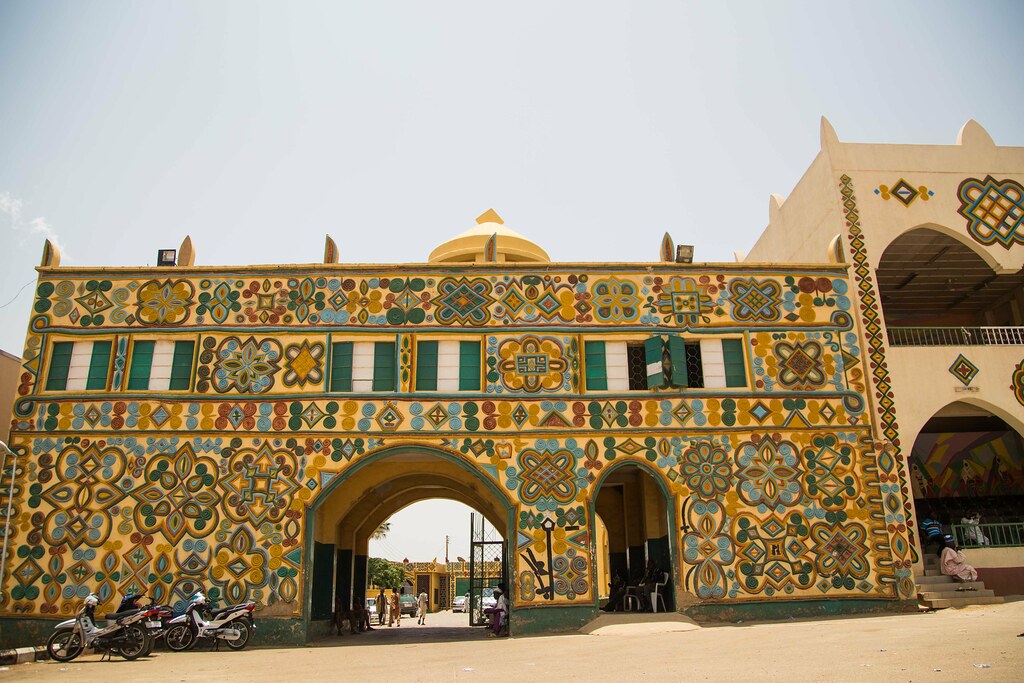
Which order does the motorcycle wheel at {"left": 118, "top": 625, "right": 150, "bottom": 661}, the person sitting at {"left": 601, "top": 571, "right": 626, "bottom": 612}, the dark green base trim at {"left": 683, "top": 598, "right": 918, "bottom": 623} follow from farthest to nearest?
the person sitting at {"left": 601, "top": 571, "right": 626, "bottom": 612} < the dark green base trim at {"left": 683, "top": 598, "right": 918, "bottom": 623} < the motorcycle wheel at {"left": 118, "top": 625, "right": 150, "bottom": 661}

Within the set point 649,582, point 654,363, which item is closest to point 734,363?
point 654,363

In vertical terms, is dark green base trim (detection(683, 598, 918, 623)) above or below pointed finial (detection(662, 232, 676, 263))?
below

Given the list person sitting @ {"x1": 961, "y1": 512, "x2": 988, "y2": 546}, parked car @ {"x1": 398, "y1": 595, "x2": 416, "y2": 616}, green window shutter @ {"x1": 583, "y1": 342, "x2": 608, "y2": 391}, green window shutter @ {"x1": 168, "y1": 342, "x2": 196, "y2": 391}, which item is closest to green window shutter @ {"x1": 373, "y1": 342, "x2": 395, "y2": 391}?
green window shutter @ {"x1": 168, "y1": 342, "x2": 196, "y2": 391}

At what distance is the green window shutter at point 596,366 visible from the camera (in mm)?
14836

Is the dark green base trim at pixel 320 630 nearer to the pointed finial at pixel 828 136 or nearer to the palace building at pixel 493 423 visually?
the palace building at pixel 493 423

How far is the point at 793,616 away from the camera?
13727 millimetres

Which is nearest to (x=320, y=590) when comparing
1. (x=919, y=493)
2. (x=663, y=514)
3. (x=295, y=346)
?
(x=295, y=346)

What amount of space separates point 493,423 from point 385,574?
110 feet

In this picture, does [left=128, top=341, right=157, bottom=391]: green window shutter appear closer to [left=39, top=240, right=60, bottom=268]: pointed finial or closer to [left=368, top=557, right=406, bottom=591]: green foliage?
[left=39, top=240, right=60, bottom=268]: pointed finial

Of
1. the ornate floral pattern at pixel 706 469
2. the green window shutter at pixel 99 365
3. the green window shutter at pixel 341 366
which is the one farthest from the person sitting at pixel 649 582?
the green window shutter at pixel 99 365

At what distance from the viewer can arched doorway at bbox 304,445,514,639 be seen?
561 inches

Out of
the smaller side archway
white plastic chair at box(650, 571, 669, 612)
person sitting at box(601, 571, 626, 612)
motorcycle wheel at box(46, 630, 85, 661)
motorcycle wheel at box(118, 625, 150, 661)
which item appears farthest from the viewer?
the smaller side archway

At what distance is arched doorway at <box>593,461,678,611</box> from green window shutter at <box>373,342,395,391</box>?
13.8 ft

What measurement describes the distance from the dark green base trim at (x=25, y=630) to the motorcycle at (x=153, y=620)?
1950 millimetres
